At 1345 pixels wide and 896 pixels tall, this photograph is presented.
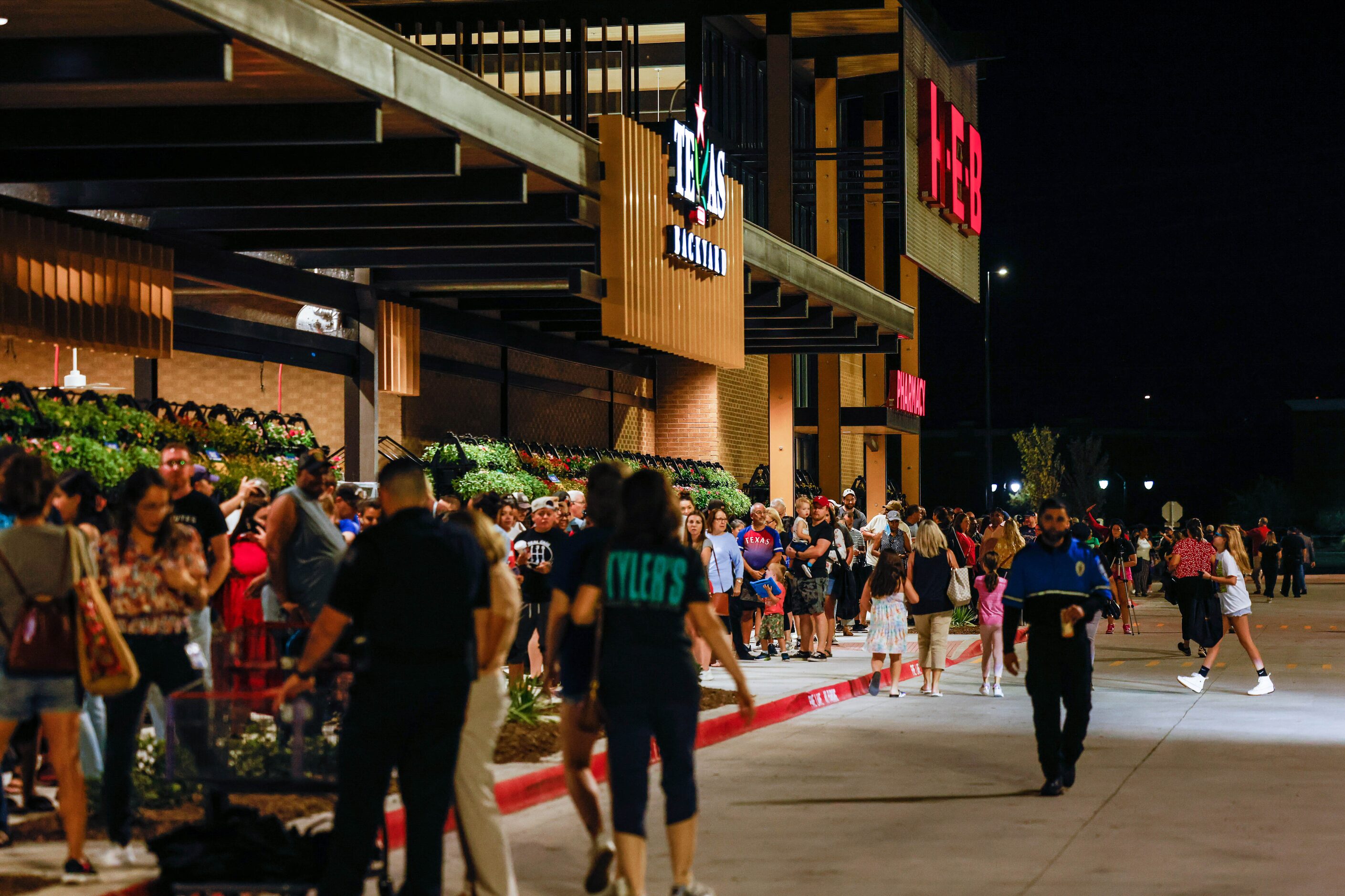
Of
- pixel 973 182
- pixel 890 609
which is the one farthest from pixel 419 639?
pixel 973 182

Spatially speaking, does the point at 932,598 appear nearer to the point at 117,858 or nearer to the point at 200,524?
the point at 200,524

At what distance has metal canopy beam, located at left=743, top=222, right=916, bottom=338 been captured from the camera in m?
25.7

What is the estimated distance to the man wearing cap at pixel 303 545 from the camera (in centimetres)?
953

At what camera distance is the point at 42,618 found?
7.33 metres

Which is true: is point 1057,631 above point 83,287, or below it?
below

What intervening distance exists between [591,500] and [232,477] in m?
7.14

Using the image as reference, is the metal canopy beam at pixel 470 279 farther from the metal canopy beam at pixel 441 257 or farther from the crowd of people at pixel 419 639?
the crowd of people at pixel 419 639

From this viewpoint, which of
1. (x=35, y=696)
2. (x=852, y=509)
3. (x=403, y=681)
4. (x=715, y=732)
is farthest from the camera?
(x=852, y=509)

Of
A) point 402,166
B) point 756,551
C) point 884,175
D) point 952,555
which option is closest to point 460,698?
point 402,166

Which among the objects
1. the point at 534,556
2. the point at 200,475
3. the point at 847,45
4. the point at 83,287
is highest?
the point at 847,45

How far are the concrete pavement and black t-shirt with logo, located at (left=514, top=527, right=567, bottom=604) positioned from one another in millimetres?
2129

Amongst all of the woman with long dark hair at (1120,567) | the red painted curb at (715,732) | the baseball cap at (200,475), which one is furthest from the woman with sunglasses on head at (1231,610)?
the baseball cap at (200,475)

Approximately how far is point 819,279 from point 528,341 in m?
4.95

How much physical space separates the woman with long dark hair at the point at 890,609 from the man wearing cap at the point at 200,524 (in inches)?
359
